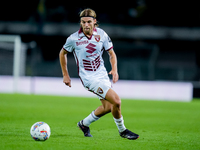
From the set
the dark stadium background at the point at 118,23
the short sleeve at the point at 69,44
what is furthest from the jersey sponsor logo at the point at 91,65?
the dark stadium background at the point at 118,23

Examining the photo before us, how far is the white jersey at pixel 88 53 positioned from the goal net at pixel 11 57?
1402cm

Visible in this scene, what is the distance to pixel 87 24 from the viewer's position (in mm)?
5578

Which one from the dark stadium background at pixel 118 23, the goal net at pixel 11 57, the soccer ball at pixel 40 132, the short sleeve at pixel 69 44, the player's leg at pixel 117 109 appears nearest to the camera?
the soccer ball at pixel 40 132

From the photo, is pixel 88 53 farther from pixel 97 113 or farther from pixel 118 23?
pixel 118 23

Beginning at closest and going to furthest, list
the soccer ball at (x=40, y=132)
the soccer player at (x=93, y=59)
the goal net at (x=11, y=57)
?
the soccer ball at (x=40, y=132) < the soccer player at (x=93, y=59) < the goal net at (x=11, y=57)

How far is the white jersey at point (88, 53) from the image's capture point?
5613mm

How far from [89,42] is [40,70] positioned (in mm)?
17319

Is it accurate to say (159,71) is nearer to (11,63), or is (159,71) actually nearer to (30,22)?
(11,63)

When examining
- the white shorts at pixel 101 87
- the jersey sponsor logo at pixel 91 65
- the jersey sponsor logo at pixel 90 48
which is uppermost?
the jersey sponsor logo at pixel 90 48

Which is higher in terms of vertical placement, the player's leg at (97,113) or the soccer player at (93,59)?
the soccer player at (93,59)

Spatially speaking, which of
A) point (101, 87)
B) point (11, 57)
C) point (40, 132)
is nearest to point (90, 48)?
point (101, 87)

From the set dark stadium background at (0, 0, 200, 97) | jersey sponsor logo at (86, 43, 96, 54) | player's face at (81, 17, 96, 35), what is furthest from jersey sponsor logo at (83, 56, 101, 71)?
dark stadium background at (0, 0, 200, 97)

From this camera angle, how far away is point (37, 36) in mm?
28453

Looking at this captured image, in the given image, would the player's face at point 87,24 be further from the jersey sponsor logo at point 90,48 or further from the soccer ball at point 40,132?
the soccer ball at point 40,132
